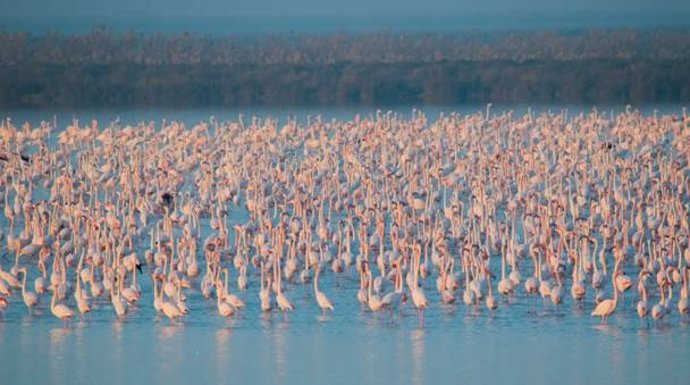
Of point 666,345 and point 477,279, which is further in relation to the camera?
point 477,279

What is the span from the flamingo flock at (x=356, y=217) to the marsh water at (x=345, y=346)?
0.12m

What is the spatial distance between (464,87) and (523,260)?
→ 72.2ft

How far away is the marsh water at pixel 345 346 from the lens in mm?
10805

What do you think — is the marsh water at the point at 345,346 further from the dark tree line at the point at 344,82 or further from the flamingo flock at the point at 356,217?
the dark tree line at the point at 344,82

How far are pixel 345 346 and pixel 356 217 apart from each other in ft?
17.3

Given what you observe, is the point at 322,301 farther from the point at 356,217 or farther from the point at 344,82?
the point at 344,82

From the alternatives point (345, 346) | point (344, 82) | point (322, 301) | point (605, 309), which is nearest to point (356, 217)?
point (322, 301)

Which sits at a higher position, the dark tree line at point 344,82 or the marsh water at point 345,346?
the dark tree line at point 344,82

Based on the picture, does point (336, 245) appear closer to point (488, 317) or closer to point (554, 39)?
point (488, 317)

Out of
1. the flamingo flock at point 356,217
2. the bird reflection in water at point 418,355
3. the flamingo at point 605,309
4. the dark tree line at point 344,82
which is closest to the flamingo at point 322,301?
the flamingo flock at point 356,217

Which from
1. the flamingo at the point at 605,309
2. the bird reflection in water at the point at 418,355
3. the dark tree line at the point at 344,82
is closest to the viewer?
the bird reflection in water at the point at 418,355

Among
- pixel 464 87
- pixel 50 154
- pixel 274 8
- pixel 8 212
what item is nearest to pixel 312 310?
pixel 8 212

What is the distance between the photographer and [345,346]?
38.0 feet

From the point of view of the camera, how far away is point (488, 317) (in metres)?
12.4
